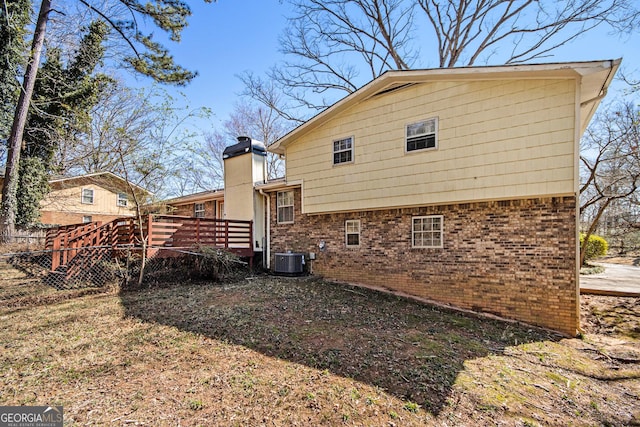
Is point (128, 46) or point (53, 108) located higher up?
point (128, 46)

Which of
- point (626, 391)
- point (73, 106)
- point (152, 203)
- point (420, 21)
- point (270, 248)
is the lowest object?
point (626, 391)

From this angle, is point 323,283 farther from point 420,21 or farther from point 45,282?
point 420,21

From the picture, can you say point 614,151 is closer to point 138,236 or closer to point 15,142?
point 138,236

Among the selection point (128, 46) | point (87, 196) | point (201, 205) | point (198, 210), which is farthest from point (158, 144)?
point (87, 196)

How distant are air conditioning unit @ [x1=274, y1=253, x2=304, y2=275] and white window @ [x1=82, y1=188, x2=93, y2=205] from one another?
19.1 meters

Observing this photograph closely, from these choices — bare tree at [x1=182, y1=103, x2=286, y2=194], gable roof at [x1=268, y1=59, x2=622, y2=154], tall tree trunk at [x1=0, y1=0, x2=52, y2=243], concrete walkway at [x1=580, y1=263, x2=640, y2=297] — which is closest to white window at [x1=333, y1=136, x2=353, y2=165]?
gable roof at [x1=268, y1=59, x2=622, y2=154]

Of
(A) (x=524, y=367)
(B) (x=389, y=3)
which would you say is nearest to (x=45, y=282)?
(A) (x=524, y=367)

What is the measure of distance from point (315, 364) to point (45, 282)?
7.70 metres

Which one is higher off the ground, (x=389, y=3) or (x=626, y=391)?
(x=389, y=3)

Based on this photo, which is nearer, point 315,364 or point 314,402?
point 314,402

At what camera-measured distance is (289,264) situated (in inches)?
388

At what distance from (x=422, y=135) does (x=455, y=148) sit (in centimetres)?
90

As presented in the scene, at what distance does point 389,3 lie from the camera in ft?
51.2
